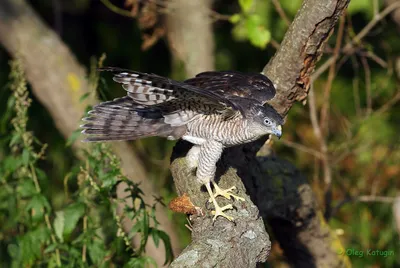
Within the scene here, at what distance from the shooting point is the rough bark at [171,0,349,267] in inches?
118

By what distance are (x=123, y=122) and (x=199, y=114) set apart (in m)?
0.39

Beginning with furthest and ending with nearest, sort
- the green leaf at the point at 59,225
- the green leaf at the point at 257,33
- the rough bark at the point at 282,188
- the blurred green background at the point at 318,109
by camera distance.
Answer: the blurred green background at the point at 318,109
the green leaf at the point at 257,33
the green leaf at the point at 59,225
the rough bark at the point at 282,188

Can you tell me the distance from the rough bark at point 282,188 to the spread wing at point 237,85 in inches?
7.6

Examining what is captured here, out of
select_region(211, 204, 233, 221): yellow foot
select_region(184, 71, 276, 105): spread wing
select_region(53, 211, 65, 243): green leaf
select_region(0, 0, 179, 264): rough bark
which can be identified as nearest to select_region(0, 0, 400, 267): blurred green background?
select_region(0, 0, 179, 264): rough bark

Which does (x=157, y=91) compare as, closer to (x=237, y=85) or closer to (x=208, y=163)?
(x=208, y=163)

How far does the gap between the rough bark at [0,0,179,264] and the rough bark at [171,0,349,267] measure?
4.52 feet

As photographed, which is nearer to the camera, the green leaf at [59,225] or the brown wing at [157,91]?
the brown wing at [157,91]

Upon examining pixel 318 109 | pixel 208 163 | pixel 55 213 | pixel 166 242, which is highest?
pixel 208 163

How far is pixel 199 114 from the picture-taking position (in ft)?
11.7

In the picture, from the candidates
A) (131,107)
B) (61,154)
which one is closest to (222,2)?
(61,154)

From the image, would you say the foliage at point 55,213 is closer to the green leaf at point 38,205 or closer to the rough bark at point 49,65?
the green leaf at point 38,205

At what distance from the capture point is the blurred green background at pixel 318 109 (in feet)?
18.8

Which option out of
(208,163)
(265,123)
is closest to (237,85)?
(265,123)

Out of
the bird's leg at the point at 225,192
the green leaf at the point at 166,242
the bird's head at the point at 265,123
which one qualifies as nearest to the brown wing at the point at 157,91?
the bird's head at the point at 265,123
